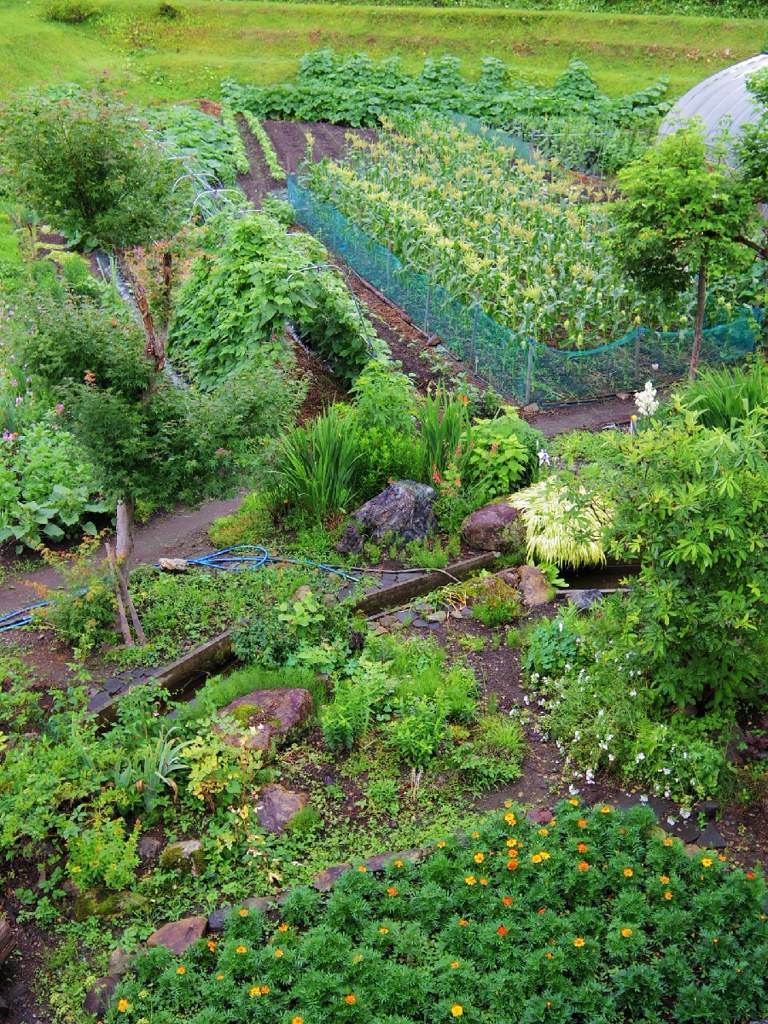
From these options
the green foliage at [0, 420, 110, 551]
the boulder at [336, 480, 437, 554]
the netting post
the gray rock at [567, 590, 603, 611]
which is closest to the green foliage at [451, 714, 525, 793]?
the gray rock at [567, 590, 603, 611]

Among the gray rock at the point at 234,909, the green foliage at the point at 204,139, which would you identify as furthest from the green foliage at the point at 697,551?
the green foliage at the point at 204,139

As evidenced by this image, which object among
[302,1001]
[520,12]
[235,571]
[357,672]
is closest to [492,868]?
[302,1001]

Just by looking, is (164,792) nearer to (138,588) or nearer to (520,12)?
(138,588)

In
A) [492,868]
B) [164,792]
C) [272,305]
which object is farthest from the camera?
[272,305]

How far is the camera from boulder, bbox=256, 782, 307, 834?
7.00 m

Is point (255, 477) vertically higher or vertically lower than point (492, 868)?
higher

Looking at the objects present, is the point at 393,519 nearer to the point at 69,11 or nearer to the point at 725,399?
the point at 725,399

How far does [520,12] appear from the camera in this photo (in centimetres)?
3259

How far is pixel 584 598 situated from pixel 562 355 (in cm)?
512

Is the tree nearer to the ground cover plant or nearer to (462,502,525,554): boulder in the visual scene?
the ground cover plant

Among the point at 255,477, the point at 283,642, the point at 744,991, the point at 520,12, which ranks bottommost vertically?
the point at 744,991

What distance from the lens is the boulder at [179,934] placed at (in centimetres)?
607

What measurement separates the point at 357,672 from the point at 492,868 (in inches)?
95.1

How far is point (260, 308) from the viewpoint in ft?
40.9
